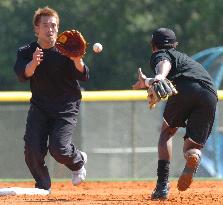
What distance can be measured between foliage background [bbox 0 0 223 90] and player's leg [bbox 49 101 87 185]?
78.3 ft

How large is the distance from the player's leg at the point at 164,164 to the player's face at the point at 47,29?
4.94 ft

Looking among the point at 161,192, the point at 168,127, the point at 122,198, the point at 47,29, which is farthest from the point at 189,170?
the point at 47,29

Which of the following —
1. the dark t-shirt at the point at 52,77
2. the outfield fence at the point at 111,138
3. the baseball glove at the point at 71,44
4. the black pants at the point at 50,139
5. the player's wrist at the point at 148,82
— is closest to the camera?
the player's wrist at the point at 148,82

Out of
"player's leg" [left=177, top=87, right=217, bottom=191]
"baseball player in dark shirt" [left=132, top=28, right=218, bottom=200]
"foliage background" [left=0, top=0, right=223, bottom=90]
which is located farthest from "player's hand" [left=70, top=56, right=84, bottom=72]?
"foliage background" [left=0, top=0, right=223, bottom=90]

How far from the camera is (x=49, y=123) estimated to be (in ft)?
33.9

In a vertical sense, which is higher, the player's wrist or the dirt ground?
the player's wrist

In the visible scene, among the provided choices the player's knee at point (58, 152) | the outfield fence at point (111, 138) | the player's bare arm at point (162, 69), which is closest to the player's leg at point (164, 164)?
the player's bare arm at point (162, 69)

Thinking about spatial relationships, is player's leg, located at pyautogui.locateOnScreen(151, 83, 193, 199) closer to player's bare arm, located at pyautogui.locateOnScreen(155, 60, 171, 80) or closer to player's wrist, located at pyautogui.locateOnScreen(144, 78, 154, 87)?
player's bare arm, located at pyautogui.locateOnScreen(155, 60, 171, 80)

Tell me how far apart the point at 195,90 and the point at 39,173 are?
78.4 inches

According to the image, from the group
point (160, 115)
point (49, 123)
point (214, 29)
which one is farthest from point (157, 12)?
point (49, 123)

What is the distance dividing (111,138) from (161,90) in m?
7.49

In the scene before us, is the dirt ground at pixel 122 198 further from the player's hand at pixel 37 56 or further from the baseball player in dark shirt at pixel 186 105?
the player's hand at pixel 37 56

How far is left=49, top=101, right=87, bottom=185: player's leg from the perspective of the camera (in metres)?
10.1

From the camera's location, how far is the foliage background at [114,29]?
3516 cm
